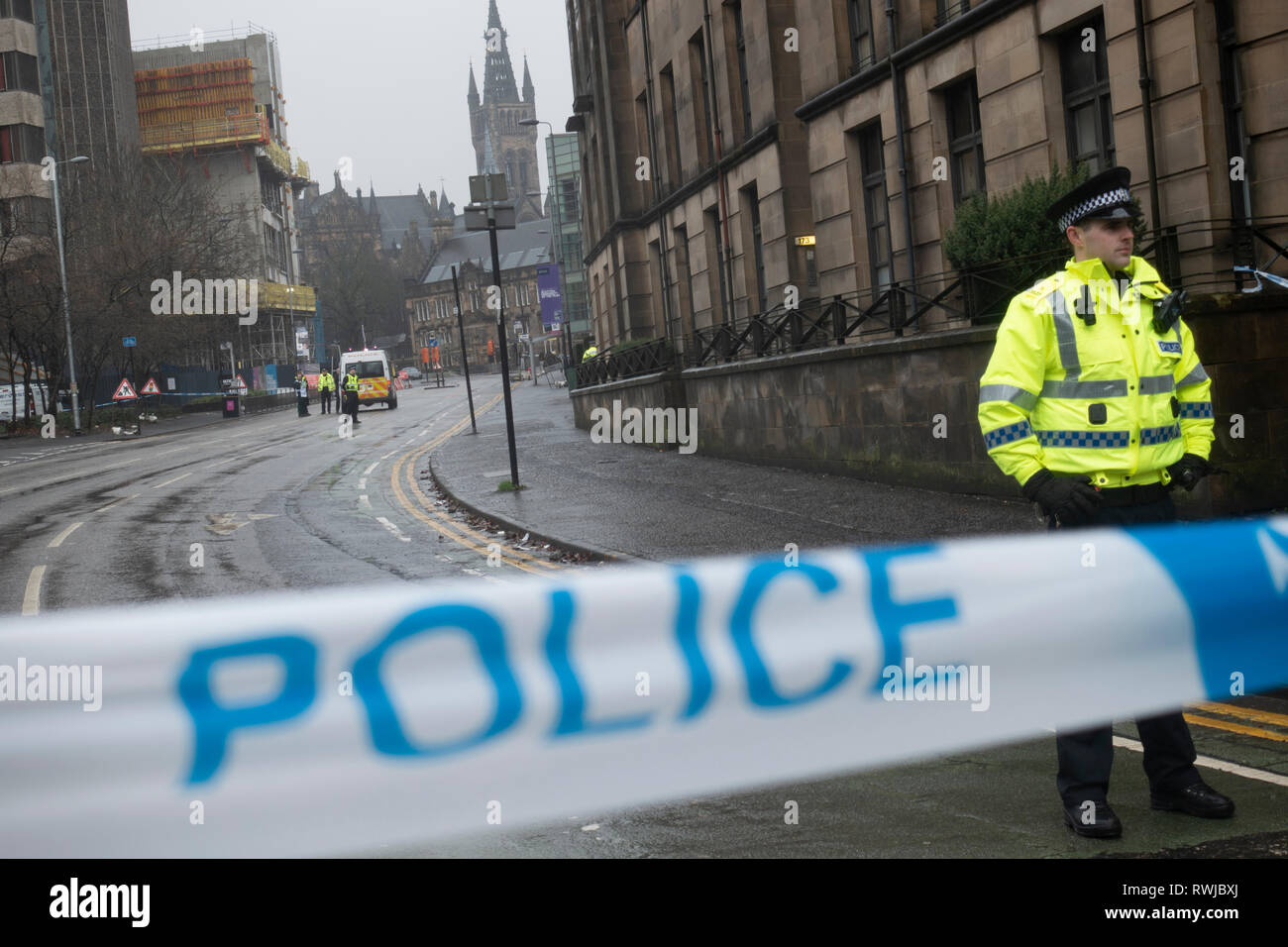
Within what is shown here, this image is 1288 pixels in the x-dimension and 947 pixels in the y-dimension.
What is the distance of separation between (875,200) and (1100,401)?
17.0 m

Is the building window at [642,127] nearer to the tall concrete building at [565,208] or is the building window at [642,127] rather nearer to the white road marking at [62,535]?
the white road marking at [62,535]

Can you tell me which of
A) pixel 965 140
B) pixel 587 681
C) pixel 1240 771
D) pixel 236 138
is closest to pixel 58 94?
pixel 236 138

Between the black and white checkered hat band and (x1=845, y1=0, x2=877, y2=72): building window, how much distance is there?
53.8ft

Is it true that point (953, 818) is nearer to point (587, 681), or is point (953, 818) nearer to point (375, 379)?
point (587, 681)

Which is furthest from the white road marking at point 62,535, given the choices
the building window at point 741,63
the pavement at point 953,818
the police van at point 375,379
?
the police van at point 375,379

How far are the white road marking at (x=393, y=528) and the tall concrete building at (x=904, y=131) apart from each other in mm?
6475

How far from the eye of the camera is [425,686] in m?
4.98

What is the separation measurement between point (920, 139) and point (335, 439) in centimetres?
2032

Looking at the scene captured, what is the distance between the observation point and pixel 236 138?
325 ft

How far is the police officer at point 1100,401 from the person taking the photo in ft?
16.0

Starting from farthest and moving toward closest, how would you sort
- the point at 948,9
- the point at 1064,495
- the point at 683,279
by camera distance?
the point at 683,279 < the point at 948,9 < the point at 1064,495

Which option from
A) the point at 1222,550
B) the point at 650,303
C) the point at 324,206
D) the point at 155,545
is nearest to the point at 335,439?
the point at 650,303

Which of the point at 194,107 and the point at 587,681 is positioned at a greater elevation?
the point at 194,107

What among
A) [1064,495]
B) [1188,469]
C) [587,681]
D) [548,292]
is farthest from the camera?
[548,292]
